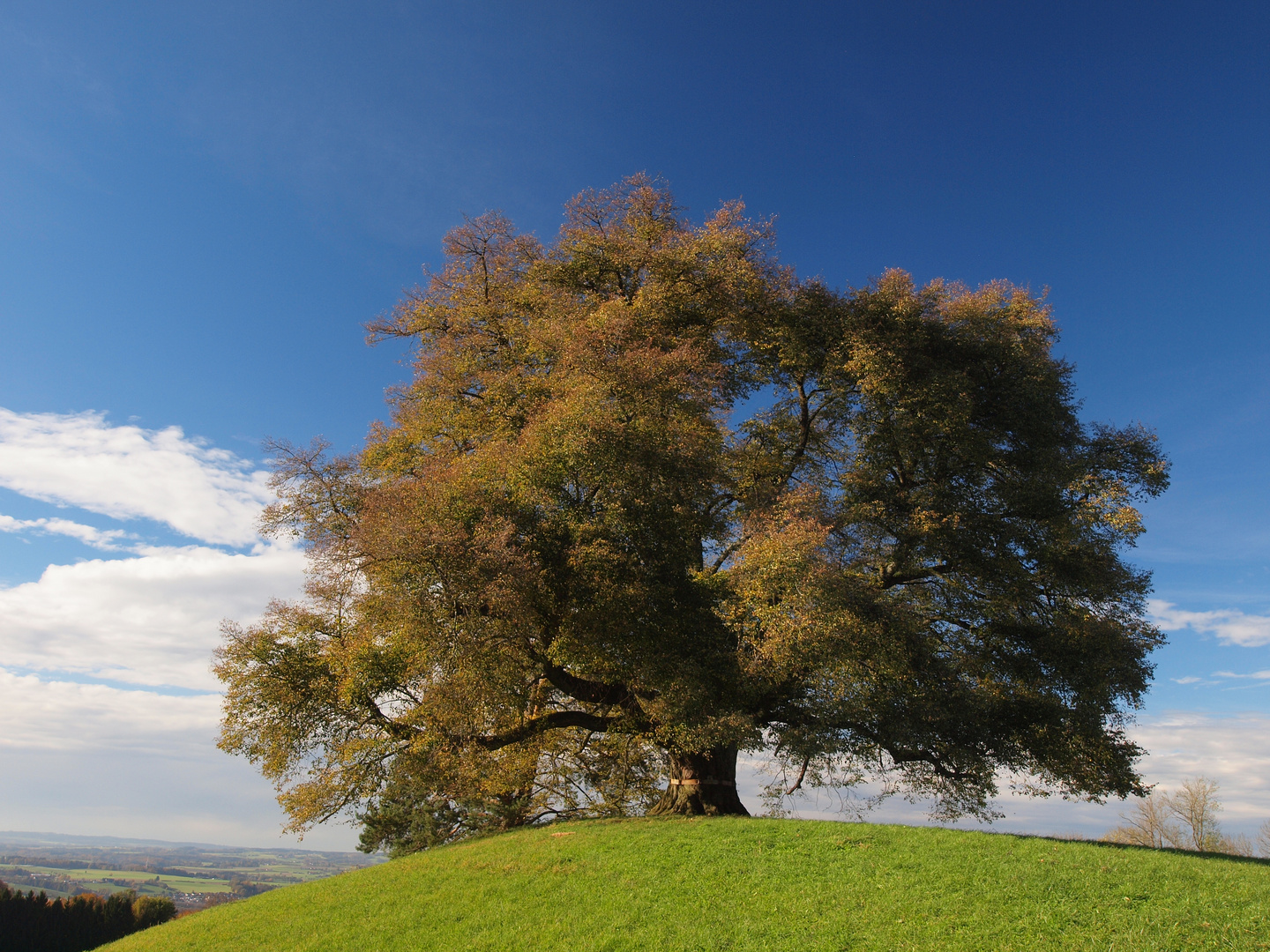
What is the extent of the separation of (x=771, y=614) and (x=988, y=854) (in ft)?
20.0

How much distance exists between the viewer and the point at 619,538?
19125mm

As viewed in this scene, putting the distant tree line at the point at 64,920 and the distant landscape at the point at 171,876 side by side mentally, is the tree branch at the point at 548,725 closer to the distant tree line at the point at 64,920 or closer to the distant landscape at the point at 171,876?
the distant tree line at the point at 64,920

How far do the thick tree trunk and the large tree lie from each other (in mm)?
93

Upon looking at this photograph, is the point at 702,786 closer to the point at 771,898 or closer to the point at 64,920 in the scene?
the point at 771,898

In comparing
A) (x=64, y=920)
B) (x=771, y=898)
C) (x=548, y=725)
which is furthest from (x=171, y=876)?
(x=771, y=898)

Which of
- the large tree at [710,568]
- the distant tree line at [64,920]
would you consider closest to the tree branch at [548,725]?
the large tree at [710,568]

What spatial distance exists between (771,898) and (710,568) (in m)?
9.70

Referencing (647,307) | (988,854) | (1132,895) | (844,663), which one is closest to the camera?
(1132,895)

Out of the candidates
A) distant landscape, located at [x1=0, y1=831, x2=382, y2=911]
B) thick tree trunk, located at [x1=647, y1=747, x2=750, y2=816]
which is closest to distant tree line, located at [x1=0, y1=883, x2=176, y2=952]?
distant landscape, located at [x1=0, y1=831, x2=382, y2=911]

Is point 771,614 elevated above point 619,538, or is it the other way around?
point 619,538

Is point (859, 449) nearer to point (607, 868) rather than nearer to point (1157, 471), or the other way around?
point (1157, 471)

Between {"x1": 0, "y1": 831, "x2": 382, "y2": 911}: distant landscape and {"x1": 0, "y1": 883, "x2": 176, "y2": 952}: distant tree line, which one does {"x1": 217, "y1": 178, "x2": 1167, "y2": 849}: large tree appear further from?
{"x1": 0, "y1": 831, "x2": 382, "y2": 911}: distant landscape

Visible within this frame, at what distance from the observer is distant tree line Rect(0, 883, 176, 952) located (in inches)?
1785

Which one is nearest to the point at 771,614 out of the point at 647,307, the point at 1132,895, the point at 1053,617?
the point at 1132,895
